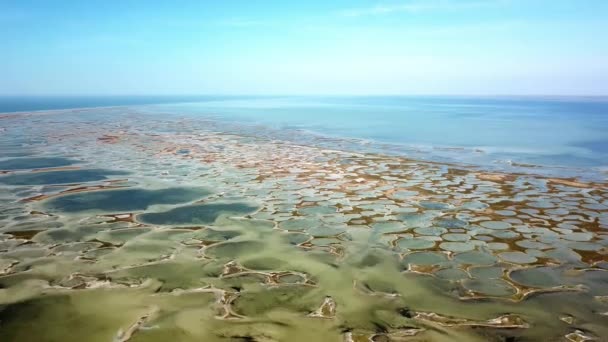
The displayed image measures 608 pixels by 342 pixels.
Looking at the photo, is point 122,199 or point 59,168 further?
point 59,168

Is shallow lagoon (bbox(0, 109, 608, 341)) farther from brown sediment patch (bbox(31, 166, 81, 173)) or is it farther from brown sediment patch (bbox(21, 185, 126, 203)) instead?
brown sediment patch (bbox(31, 166, 81, 173))

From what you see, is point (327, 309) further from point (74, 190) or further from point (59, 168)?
point (59, 168)

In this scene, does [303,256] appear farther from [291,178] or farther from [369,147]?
[369,147]

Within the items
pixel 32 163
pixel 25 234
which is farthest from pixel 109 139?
pixel 25 234

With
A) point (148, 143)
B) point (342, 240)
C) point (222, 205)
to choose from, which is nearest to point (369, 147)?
point (148, 143)

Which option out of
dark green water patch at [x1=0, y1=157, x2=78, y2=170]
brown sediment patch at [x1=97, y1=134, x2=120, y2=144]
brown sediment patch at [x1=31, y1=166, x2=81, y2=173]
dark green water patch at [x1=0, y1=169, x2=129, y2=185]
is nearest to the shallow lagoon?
dark green water patch at [x1=0, y1=169, x2=129, y2=185]

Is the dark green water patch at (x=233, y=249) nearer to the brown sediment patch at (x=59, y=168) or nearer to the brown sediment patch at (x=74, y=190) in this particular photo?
the brown sediment patch at (x=74, y=190)
